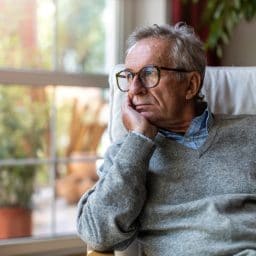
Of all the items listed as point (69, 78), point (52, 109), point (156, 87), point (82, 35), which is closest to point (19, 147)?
point (52, 109)

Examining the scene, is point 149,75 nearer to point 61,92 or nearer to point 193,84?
point 193,84

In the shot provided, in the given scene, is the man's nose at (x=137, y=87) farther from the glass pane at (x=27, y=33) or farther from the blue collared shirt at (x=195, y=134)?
the glass pane at (x=27, y=33)

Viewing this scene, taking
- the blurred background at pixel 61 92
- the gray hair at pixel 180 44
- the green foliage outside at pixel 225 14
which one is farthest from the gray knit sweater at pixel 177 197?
the blurred background at pixel 61 92

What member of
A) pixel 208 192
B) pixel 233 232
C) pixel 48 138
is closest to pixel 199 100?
pixel 208 192

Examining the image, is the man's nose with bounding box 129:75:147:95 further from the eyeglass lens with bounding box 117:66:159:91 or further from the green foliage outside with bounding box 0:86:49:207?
the green foliage outside with bounding box 0:86:49:207

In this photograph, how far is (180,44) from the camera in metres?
1.52

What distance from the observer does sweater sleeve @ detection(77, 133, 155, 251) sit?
4.57ft

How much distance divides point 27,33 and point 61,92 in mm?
352

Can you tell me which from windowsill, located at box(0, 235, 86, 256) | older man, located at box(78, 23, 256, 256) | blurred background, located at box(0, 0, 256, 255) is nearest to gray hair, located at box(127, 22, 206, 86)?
older man, located at box(78, 23, 256, 256)

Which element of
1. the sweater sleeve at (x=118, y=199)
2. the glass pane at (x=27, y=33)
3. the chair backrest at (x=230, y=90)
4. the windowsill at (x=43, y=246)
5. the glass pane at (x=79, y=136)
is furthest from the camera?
the glass pane at (x=79, y=136)

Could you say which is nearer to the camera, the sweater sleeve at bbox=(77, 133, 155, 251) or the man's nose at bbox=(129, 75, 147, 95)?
the sweater sleeve at bbox=(77, 133, 155, 251)

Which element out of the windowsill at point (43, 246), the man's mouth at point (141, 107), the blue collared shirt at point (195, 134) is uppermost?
the man's mouth at point (141, 107)

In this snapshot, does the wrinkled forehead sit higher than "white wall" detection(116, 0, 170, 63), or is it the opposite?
"white wall" detection(116, 0, 170, 63)

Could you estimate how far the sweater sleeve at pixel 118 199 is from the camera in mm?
1394
